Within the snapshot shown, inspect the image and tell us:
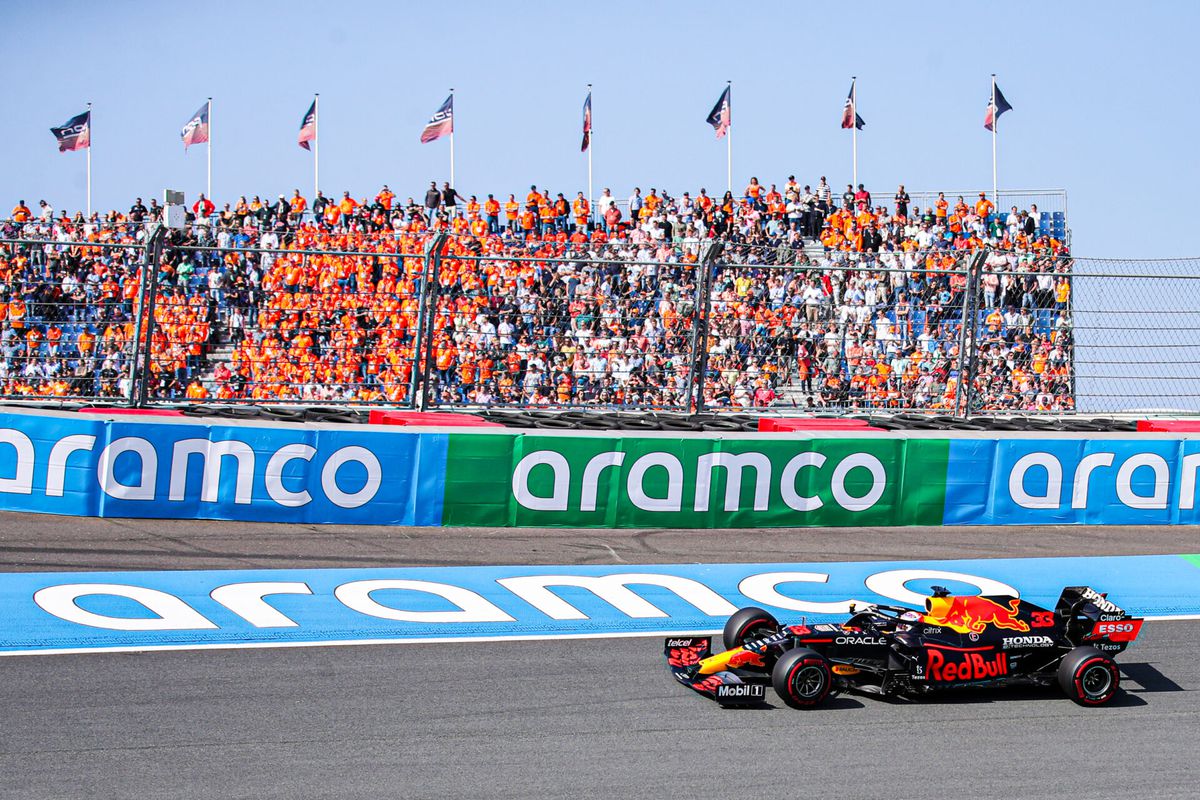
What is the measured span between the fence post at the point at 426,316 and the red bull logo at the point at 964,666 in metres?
6.63

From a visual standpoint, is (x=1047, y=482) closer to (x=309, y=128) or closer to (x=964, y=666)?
(x=964, y=666)

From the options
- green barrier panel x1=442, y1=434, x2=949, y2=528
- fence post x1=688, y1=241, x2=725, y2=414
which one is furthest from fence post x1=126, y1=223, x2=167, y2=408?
fence post x1=688, y1=241, x2=725, y2=414

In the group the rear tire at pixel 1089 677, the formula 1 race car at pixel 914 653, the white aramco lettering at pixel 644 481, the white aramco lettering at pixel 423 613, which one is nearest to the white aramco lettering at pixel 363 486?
the white aramco lettering at pixel 423 613

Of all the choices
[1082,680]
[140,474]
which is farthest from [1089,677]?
[140,474]

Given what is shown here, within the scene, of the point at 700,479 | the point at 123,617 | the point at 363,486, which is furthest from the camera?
the point at 700,479

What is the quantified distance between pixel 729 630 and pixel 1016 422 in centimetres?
709

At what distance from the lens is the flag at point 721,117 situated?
3681 centimetres

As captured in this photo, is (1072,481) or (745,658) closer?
(745,658)

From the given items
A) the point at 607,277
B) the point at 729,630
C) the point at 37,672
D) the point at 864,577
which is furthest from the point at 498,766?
the point at 607,277

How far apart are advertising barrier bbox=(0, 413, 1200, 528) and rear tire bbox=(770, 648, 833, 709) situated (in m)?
4.78

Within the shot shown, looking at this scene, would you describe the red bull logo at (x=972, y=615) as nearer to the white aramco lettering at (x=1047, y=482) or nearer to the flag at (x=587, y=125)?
the white aramco lettering at (x=1047, y=482)

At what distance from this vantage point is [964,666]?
288 inches

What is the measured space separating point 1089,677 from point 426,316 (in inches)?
279

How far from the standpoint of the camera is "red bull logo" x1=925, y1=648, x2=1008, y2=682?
7262 millimetres
